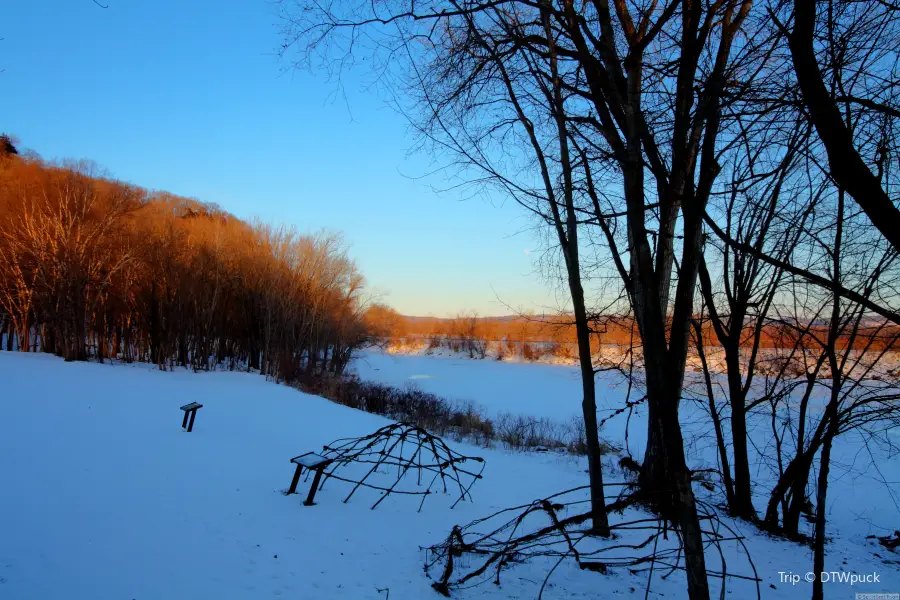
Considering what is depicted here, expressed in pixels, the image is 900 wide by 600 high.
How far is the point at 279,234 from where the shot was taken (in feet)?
78.2

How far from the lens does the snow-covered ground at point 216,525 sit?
3.42 meters

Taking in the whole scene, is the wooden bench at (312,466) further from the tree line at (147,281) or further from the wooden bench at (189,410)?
the tree line at (147,281)

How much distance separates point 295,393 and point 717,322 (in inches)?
521

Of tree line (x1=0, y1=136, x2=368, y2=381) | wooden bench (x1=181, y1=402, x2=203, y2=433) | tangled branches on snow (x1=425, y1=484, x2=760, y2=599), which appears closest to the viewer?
tangled branches on snow (x1=425, y1=484, x2=760, y2=599)

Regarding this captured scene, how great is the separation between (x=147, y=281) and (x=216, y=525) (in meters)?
18.6

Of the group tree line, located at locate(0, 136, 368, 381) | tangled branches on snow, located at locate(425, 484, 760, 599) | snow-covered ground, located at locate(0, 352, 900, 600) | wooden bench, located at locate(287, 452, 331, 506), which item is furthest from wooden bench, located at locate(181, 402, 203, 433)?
tree line, located at locate(0, 136, 368, 381)

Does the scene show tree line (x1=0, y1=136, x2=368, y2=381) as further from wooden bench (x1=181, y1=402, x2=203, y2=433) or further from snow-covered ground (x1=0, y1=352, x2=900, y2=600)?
wooden bench (x1=181, y1=402, x2=203, y2=433)

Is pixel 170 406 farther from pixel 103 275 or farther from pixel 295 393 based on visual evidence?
pixel 103 275

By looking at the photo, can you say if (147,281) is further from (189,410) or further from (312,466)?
(312,466)

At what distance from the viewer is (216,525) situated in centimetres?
446

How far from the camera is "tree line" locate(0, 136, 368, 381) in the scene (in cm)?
1730

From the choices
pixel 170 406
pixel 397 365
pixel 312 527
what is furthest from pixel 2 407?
pixel 397 365

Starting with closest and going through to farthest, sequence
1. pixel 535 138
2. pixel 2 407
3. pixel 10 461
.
→ pixel 535 138, pixel 10 461, pixel 2 407

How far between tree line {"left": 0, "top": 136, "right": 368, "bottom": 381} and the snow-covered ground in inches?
373
